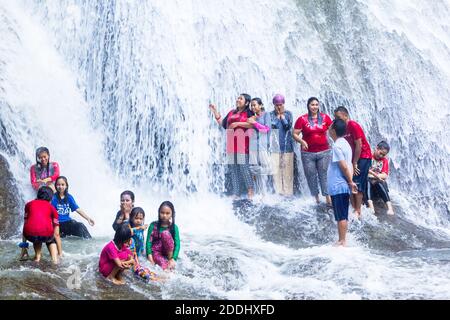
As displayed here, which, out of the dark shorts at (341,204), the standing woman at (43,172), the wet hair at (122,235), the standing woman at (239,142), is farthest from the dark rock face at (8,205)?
the dark shorts at (341,204)

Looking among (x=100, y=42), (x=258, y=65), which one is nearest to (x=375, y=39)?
(x=258, y=65)

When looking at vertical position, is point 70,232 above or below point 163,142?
below

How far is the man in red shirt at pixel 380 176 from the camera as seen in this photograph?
10695mm

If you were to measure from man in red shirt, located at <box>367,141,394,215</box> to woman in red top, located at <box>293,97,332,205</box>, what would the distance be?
77cm

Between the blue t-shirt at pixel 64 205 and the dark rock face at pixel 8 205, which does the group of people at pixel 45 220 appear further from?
the dark rock face at pixel 8 205

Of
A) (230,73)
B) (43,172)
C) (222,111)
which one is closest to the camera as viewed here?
(43,172)

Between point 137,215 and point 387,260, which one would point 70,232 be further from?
point 387,260

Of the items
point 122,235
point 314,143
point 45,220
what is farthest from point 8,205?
point 314,143

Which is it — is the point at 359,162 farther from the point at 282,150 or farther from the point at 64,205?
the point at 64,205

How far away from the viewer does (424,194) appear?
12.2 m

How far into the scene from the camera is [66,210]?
29.2 feet

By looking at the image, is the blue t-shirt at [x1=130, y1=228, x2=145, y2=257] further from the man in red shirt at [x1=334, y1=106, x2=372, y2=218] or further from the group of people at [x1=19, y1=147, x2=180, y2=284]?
the man in red shirt at [x1=334, y1=106, x2=372, y2=218]

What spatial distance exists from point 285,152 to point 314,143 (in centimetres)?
76
